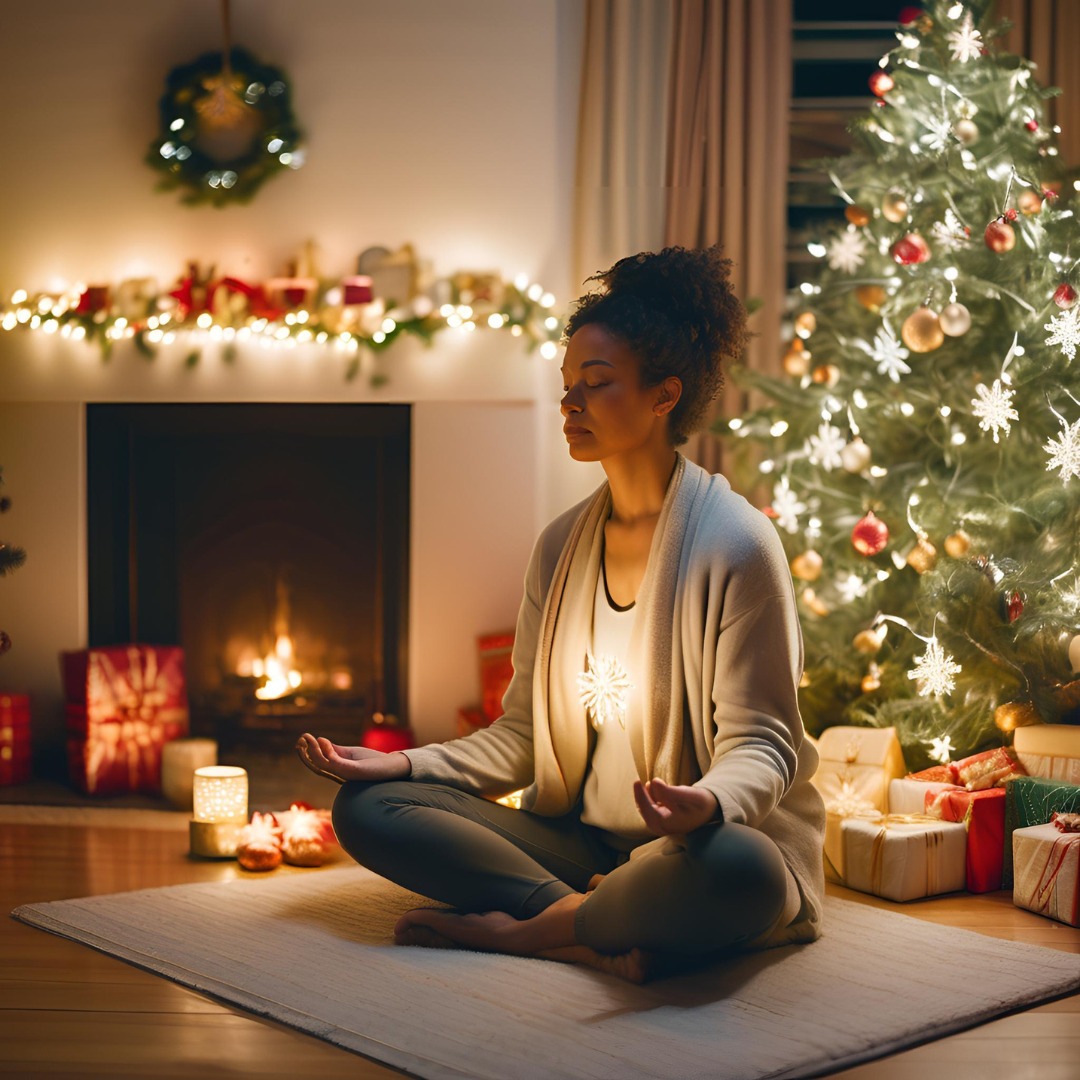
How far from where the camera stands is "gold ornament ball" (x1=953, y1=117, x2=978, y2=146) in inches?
118

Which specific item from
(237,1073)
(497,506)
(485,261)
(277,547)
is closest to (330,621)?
(277,547)

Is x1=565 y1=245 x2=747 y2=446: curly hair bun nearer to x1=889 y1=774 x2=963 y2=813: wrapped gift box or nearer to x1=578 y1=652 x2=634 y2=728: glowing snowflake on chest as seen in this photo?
x1=578 y1=652 x2=634 y2=728: glowing snowflake on chest

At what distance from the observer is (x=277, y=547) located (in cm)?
381

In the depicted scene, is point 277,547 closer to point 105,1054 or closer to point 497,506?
point 497,506

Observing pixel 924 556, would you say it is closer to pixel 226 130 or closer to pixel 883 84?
pixel 883 84

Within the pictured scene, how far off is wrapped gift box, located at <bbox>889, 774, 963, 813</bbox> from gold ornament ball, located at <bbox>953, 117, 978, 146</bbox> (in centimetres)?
141

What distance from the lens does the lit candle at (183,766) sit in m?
3.29

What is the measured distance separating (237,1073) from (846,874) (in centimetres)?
132

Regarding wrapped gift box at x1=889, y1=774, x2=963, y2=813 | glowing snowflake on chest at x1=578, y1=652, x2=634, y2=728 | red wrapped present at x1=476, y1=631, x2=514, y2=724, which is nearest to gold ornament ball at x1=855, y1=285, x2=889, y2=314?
wrapped gift box at x1=889, y1=774, x2=963, y2=813

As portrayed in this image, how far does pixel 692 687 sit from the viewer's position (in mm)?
2041

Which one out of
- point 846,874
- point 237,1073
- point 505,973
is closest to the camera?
point 237,1073

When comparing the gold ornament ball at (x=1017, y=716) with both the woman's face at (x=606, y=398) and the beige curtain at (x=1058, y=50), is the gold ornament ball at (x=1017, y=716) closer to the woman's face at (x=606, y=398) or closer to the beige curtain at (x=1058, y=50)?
the woman's face at (x=606, y=398)

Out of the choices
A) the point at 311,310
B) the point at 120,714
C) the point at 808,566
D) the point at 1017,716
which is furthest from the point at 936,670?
Answer: the point at 120,714

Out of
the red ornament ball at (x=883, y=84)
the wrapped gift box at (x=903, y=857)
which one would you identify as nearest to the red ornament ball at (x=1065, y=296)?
the red ornament ball at (x=883, y=84)
